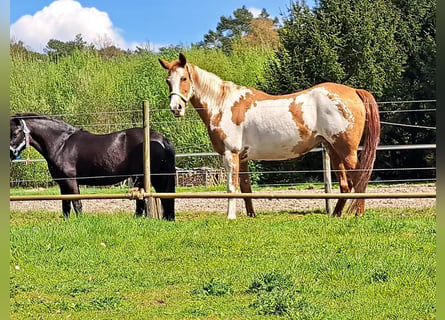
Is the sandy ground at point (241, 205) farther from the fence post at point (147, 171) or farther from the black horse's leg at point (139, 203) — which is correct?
the fence post at point (147, 171)

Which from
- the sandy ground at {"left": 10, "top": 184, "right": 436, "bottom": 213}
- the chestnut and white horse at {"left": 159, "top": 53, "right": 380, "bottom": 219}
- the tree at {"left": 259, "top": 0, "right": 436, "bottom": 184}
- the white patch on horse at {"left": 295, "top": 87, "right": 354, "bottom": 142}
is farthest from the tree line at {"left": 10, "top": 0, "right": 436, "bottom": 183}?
the white patch on horse at {"left": 295, "top": 87, "right": 354, "bottom": 142}

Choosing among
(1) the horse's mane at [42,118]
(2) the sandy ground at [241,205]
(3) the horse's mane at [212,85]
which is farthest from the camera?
(2) the sandy ground at [241,205]

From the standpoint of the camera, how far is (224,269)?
4.51 meters

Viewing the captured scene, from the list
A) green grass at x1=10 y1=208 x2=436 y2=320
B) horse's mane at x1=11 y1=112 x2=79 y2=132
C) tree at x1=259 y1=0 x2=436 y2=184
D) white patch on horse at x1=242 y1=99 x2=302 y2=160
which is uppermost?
tree at x1=259 y1=0 x2=436 y2=184

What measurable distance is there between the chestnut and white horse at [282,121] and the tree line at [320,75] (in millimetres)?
5593

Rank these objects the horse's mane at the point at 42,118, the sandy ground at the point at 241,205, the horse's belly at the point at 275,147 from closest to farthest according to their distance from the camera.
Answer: the horse's belly at the point at 275,147
the horse's mane at the point at 42,118
the sandy ground at the point at 241,205

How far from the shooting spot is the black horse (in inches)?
320

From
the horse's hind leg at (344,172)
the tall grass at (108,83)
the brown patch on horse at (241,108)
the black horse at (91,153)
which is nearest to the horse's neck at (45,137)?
the black horse at (91,153)

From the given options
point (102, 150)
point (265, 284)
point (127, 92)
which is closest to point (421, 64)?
point (127, 92)

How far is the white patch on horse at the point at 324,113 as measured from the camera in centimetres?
754

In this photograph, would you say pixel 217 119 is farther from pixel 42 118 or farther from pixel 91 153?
pixel 42 118

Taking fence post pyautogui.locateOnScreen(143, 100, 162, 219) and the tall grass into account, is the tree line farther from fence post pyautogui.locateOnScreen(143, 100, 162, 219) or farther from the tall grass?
fence post pyautogui.locateOnScreen(143, 100, 162, 219)

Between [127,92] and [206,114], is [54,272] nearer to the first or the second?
[206,114]

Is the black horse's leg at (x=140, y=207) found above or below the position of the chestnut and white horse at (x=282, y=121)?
below
